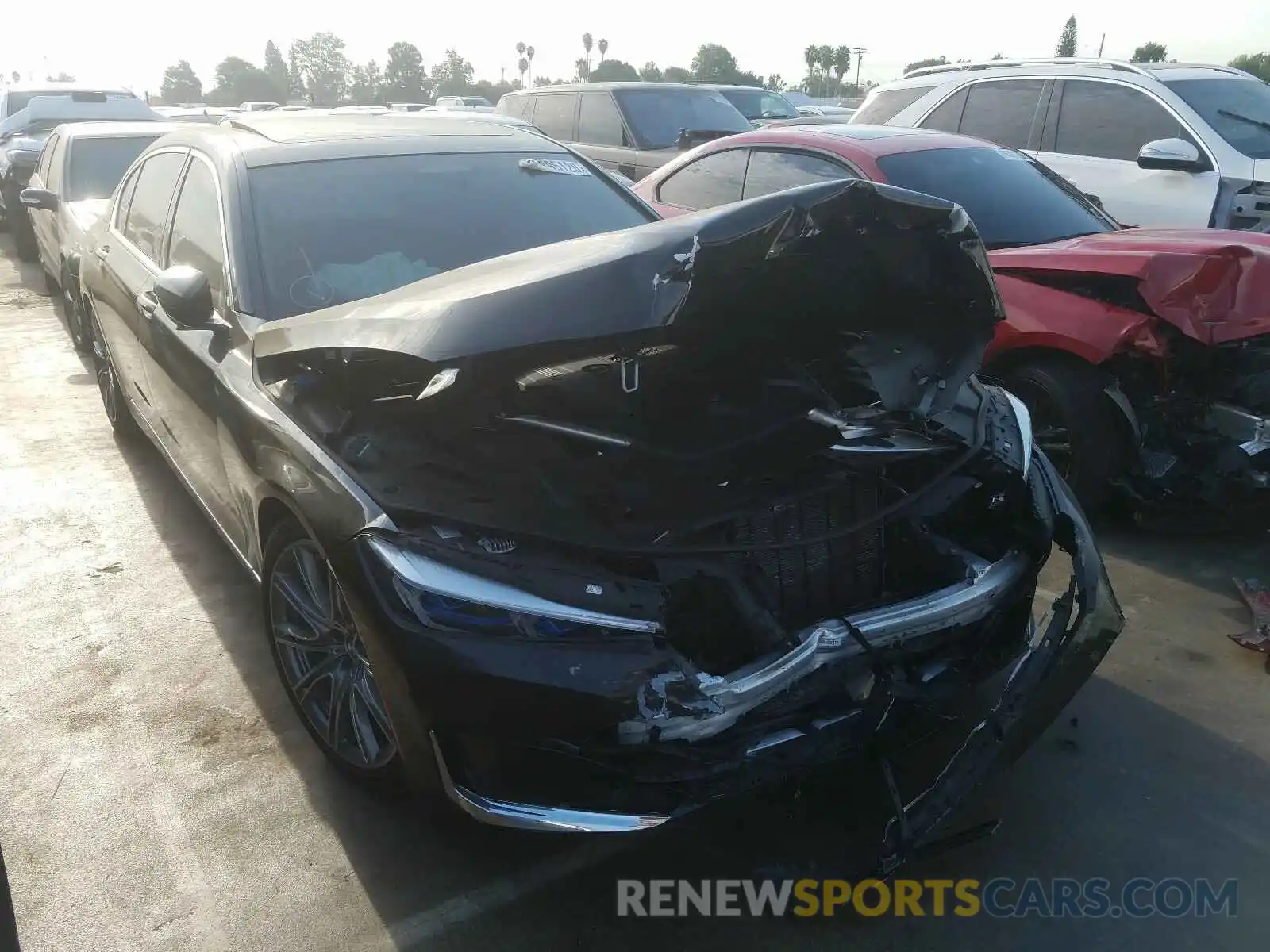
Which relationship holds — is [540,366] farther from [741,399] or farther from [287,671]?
[287,671]

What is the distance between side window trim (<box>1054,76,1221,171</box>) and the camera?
6.60 m

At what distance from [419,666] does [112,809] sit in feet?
4.29

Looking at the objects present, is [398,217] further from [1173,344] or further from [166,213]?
[1173,344]

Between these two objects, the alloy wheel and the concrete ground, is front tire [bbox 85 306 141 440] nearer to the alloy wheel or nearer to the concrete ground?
the concrete ground

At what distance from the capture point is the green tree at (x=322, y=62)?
78812 millimetres

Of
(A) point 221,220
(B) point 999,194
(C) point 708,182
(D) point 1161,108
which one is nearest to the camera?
(A) point 221,220

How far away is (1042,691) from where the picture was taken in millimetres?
2424

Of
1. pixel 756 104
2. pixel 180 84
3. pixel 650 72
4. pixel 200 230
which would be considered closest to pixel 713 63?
pixel 650 72

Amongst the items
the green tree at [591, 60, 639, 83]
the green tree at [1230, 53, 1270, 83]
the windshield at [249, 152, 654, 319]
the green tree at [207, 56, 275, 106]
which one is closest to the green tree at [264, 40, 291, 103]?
the green tree at [207, 56, 275, 106]

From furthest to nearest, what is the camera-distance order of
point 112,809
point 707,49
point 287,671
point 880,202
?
point 707,49 < point 287,671 < point 112,809 < point 880,202

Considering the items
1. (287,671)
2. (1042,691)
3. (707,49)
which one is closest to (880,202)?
(1042,691)

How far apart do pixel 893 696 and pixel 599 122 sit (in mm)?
8996

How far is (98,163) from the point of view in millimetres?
7730

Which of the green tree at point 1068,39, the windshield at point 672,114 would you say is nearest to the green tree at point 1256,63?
the green tree at point 1068,39
